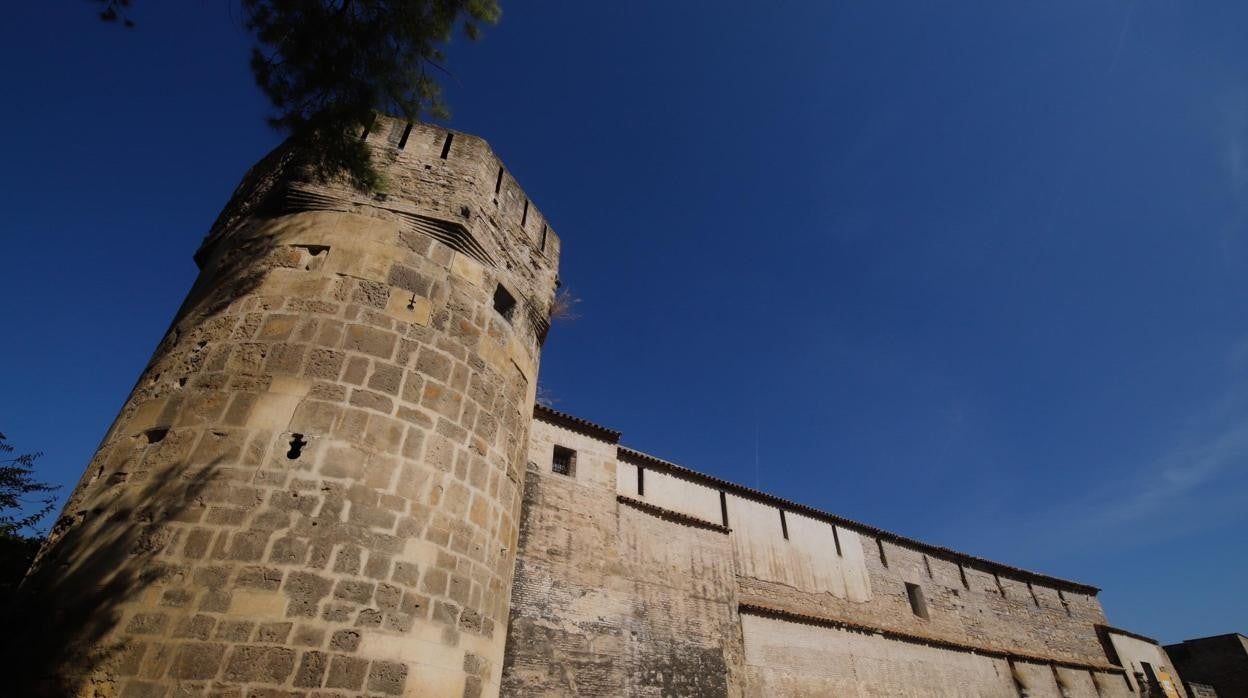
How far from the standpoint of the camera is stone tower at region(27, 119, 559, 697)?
12.8ft

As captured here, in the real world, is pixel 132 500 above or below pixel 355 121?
below

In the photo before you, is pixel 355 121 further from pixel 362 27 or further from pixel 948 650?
pixel 948 650

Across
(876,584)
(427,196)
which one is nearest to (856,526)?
(876,584)

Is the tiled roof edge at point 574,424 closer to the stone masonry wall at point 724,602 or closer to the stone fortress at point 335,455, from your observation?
the stone masonry wall at point 724,602

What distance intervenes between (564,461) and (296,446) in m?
8.67

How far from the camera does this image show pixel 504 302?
22.1ft

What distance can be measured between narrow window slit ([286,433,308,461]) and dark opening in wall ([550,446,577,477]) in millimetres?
8231

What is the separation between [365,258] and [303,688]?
3.44m

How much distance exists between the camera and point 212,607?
153 inches

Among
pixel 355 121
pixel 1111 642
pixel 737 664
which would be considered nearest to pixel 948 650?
pixel 737 664

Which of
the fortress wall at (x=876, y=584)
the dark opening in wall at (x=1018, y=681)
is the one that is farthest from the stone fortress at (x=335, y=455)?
the dark opening in wall at (x=1018, y=681)

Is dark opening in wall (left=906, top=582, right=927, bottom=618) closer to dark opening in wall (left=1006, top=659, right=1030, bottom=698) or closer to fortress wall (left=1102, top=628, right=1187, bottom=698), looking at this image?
dark opening in wall (left=1006, top=659, right=1030, bottom=698)

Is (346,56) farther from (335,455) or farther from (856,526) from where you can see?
(856,526)

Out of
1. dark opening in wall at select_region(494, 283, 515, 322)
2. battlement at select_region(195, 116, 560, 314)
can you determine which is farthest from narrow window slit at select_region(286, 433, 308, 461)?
dark opening in wall at select_region(494, 283, 515, 322)
